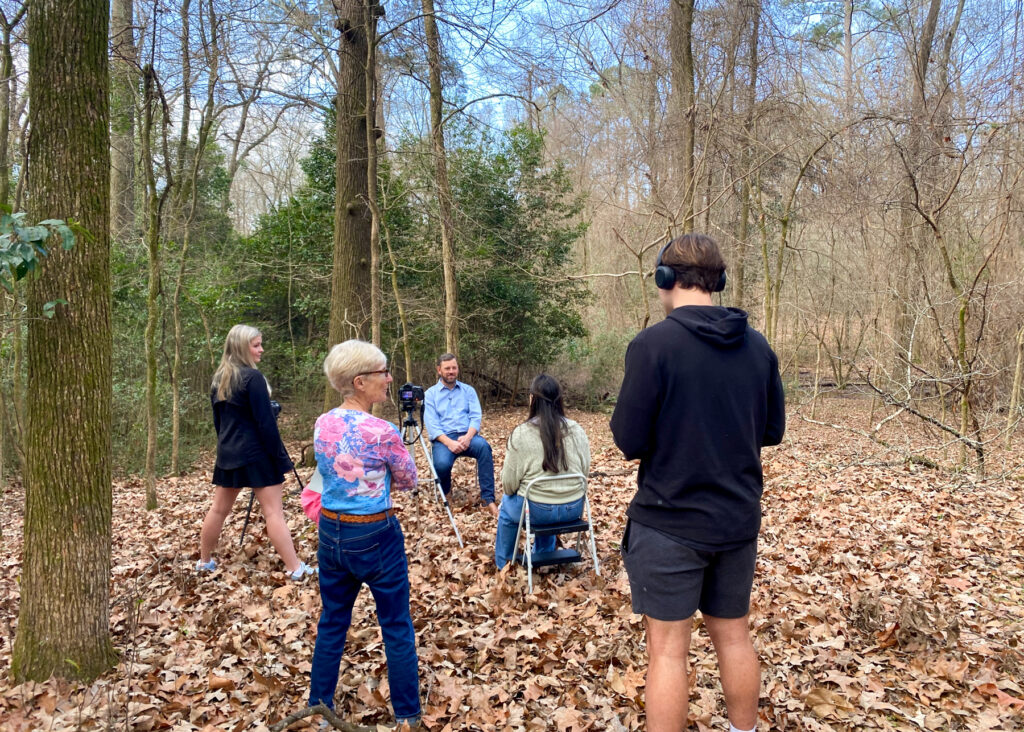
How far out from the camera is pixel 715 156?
32.9 ft

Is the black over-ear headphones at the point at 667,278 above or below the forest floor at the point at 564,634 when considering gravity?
above

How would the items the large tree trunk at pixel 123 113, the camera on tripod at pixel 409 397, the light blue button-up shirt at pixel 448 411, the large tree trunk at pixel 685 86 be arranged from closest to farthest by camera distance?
1. the camera on tripod at pixel 409 397
2. the light blue button-up shirt at pixel 448 411
3. the large tree trunk at pixel 123 113
4. the large tree trunk at pixel 685 86

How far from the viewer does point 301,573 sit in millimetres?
4312

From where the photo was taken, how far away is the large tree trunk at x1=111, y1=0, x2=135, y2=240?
6551 millimetres

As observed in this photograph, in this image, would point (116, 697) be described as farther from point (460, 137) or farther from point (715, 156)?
point (460, 137)

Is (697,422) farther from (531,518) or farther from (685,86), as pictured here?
(685,86)

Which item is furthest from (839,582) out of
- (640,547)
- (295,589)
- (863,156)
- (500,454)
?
(863,156)

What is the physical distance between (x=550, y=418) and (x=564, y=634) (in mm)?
1359

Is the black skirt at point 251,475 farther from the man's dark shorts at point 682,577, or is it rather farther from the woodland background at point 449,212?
the man's dark shorts at point 682,577

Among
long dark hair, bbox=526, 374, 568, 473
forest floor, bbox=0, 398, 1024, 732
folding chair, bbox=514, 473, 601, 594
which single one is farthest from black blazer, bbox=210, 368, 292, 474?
long dark hair, bbox=526, 374, 568, 473

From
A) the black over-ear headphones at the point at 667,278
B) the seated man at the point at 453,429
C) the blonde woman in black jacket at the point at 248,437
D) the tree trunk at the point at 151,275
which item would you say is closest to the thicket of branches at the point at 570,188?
the tree trunk at the point at 151,275

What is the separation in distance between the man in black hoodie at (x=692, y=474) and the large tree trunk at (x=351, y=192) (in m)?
5.60

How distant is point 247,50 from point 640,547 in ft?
26.4

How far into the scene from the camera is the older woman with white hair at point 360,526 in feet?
8.37
